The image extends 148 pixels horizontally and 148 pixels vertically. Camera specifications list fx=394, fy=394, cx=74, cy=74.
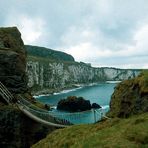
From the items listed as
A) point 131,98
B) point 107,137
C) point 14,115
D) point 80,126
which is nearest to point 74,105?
point 14,115

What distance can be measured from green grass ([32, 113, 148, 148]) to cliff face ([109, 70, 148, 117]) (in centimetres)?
324

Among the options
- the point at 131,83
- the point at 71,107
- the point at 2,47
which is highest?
the point at 2,47

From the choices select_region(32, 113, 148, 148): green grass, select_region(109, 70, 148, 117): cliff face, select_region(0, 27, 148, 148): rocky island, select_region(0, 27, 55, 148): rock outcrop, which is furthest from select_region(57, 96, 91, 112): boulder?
select_region(32, 113, 148, 148): green grass

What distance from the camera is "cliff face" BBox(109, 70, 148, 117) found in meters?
21.4

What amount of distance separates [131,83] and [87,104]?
11263 centimetres

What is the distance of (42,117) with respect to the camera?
52.9 m

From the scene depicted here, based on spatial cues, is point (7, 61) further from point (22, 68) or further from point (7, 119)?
point (7, 119)

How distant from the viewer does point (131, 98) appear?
892 inches

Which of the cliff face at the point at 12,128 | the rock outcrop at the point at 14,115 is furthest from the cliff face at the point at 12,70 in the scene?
the cliff face at the point at 12,128

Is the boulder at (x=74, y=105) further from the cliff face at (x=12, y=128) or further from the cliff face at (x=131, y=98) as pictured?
the cliff face at (x=131, y=98)

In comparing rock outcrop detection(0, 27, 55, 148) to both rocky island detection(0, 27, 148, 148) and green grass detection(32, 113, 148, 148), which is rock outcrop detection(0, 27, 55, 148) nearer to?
rocky island detection(0, 27, 148, 148)

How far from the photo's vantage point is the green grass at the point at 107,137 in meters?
13.9

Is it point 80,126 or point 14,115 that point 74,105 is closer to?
point 14,115

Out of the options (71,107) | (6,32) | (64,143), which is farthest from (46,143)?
(71,107)
